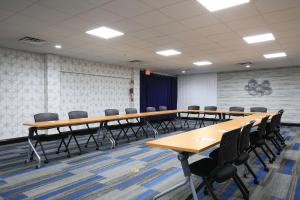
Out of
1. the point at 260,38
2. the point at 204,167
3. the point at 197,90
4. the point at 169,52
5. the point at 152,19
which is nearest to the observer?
the point at 204,167

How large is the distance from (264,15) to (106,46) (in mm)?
3532

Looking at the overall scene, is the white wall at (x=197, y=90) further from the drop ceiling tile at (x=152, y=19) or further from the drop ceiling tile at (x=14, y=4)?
the drop ceiling tile at (x=14, y=4)

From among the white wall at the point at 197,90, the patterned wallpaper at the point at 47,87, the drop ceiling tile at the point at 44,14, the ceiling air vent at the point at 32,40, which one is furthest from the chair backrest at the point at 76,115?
the white wall at the point at 197,90

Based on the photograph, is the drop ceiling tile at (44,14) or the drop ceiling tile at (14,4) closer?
the drop ceiling tile at (14,4)

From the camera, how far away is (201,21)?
3.57 metres

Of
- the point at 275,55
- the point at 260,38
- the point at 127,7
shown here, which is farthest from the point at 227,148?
the point at 275,55

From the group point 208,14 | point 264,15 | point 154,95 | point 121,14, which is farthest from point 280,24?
point 154,95

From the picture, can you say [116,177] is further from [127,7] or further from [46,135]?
[127,7]

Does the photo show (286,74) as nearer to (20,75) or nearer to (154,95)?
(154,95)

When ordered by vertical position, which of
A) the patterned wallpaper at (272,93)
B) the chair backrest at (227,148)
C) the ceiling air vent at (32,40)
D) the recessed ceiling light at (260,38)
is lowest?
the chair backrest at (227,148)

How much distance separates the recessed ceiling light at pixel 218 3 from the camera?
2871 mm

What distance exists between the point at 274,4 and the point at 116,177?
3.39 meters

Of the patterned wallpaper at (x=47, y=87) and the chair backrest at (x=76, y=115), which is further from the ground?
the patterned wallpaper at (x=47, y=87)

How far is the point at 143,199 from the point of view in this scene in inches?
96.0
